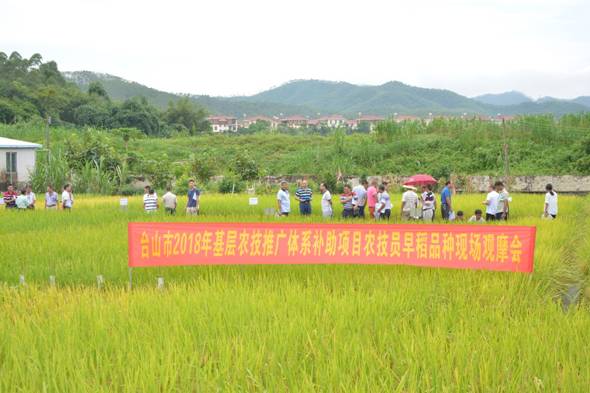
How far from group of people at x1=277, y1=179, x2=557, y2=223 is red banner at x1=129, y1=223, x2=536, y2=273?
4240 mm

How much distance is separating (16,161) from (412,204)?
681 inches

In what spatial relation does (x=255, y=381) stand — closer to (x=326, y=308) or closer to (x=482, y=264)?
(x=326, y=308)

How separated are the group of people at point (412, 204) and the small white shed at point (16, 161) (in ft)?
46.5

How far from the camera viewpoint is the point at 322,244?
7559 mm

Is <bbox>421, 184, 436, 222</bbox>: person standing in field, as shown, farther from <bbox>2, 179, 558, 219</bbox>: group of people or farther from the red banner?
the red banner

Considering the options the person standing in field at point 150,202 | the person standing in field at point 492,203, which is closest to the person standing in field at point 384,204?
the person standing in field at point 492,203

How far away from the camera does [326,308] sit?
5062mm

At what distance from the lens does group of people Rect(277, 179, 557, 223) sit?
472 inches

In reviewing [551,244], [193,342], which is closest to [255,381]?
[193,342]

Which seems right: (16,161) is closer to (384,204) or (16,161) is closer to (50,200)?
(50,200)

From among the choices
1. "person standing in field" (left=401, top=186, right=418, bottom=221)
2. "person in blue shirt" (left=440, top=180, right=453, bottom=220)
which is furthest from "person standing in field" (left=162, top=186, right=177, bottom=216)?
"person in blue shirt" (left=440, top=180, right=453, bottom=220)

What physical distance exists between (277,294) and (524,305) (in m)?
2.12

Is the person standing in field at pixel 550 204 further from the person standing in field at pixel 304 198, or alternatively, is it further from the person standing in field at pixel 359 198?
the person standing in field at pixel 304 198

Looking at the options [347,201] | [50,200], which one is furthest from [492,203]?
[50,200]
